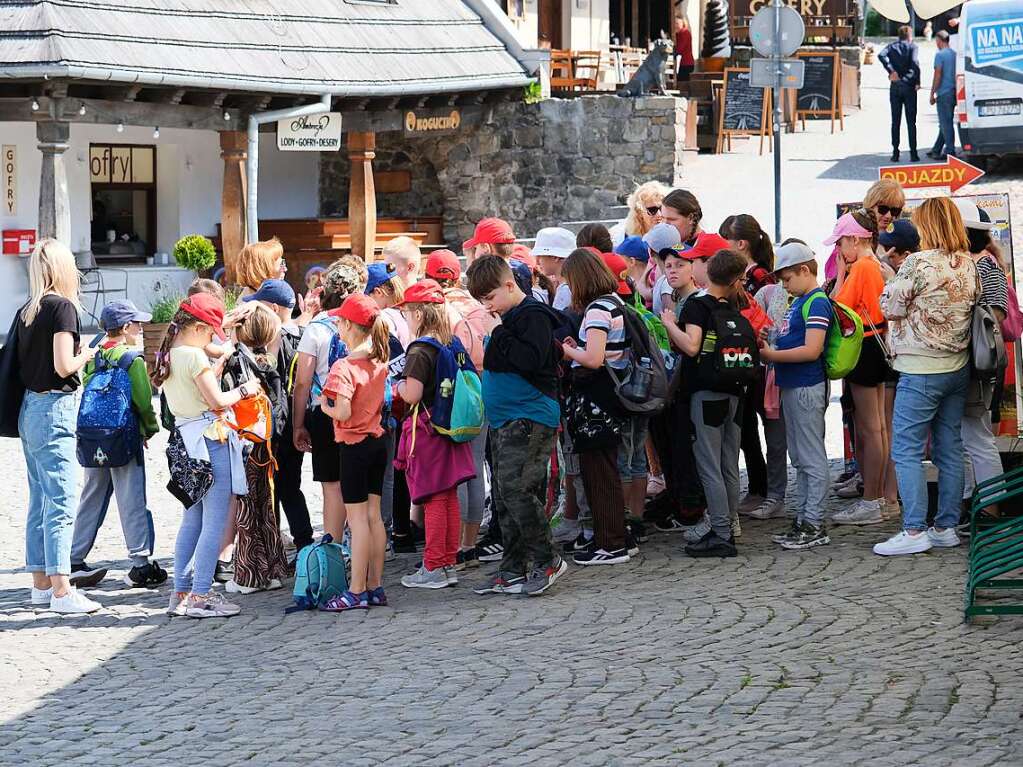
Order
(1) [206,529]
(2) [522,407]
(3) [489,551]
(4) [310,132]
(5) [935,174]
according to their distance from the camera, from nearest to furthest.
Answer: (2) [522,407] → (1) [206,529] → (3) [489,551] → (5) [935,174] → (4) [310,132]

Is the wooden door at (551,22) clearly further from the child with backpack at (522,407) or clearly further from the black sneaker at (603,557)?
the child with backpack at (522,407)

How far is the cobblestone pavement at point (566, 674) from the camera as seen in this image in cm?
532

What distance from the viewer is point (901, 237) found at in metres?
8.57

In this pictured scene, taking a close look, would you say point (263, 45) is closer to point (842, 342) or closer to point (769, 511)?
point (769, 511)

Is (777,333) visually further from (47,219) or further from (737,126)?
(737,126)

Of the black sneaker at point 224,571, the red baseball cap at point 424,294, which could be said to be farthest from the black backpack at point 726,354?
the black sneaker at point 224,571

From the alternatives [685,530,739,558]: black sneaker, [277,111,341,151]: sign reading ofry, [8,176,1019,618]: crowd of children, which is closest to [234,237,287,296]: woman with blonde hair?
[8,176,1019,618]: crowd of children

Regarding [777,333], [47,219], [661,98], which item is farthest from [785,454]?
[661,98]

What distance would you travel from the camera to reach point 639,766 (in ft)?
16.6

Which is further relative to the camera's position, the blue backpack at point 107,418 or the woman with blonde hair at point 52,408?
the blue backpack at point 107,418

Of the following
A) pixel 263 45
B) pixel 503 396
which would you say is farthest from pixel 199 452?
pixel 263 45

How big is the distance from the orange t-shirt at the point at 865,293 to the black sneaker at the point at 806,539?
1.11 m

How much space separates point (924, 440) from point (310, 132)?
46.3 feet

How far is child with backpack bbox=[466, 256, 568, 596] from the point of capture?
288 inches
